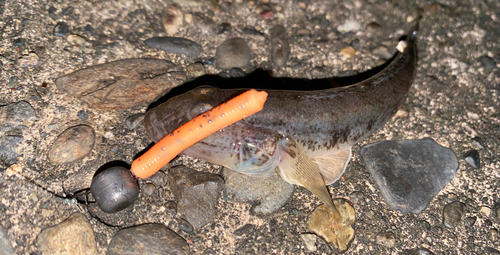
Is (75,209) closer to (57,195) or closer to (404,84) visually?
(57,195)

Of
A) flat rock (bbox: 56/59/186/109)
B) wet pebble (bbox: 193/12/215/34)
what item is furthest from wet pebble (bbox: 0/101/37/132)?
wet pebble (bbox: 193/12/215/34)

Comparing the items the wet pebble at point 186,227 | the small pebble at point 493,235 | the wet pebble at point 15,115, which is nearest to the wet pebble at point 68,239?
the wet pebble at point 186,227

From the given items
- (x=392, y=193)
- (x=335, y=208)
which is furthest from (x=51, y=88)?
(x=392, y=193)

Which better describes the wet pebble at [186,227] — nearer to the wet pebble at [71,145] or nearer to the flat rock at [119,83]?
the wet pebble at [71,145]

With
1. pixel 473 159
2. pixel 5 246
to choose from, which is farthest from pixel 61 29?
pixel 473 159

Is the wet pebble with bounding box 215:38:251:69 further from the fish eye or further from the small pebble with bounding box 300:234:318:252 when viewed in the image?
the small pebble with bounding box 300:234:318:252

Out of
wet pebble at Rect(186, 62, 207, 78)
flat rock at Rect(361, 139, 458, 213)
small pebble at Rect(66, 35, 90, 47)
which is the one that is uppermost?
small pebble at Rect(66, 35, 90, 47)
